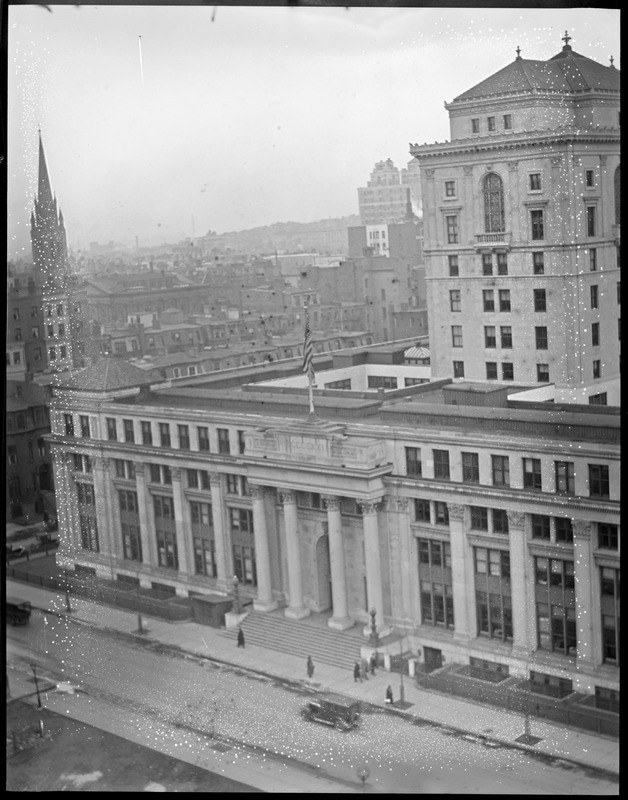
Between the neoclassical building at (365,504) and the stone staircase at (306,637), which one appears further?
the stone staircase at (306,637)

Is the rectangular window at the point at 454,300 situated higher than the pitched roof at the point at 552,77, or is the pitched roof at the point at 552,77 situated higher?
the pitched roof at the point at 552,77

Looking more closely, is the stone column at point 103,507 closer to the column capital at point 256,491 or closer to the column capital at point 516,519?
the column capital at point 256,491

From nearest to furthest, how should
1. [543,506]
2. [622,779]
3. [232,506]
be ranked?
[622,779] → [543,506] → [232,506]

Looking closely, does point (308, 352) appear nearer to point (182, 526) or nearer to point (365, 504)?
point (365, 504)

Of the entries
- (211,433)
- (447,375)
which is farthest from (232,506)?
(447,375)

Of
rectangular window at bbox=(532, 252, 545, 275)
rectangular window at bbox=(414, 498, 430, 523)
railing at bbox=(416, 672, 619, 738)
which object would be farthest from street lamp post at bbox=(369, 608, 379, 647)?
rectangular window at bbox=(532, 252, 545, 275)

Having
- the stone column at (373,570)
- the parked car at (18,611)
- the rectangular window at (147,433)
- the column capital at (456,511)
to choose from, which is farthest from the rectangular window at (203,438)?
the column capital at (456,511)

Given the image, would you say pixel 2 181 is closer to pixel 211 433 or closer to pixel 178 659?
pixel 211 433
